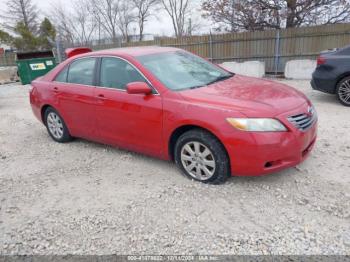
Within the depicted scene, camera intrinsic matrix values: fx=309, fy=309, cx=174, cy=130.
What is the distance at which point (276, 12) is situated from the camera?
13.9 m

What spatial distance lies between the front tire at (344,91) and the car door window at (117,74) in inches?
191

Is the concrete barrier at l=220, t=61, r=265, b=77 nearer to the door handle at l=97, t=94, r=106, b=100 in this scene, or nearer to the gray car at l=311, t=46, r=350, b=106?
the gray car at l=311, t=46, r=350, b=106

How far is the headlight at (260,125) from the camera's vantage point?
10.0 ft

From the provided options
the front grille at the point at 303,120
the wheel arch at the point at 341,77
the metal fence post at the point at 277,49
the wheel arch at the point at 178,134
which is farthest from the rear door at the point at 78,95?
the metal fence post at the point at 277,49

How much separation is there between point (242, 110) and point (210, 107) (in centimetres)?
34

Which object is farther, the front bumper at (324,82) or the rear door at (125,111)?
the front bumper at (324,82)

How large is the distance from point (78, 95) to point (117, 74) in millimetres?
788

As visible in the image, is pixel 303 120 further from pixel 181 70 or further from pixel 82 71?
pixel 82 71

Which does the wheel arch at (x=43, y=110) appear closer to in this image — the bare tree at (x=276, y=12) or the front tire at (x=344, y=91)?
the front tire at (x=344, y=91)

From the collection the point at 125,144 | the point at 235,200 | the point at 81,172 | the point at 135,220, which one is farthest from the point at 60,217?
the point at 235,200

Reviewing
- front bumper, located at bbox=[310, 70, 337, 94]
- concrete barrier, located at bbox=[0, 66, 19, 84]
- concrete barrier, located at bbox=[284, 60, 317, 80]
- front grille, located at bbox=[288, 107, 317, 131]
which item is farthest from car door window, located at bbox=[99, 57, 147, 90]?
concrete barrier, located at bbox=[0, 66, 19, 84]

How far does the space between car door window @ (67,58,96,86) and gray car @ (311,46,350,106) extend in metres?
5.01

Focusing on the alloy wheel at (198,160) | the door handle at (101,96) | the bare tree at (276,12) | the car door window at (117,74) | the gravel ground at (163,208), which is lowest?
the gravel ground at (163,208)

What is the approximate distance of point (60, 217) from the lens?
10.3ft
